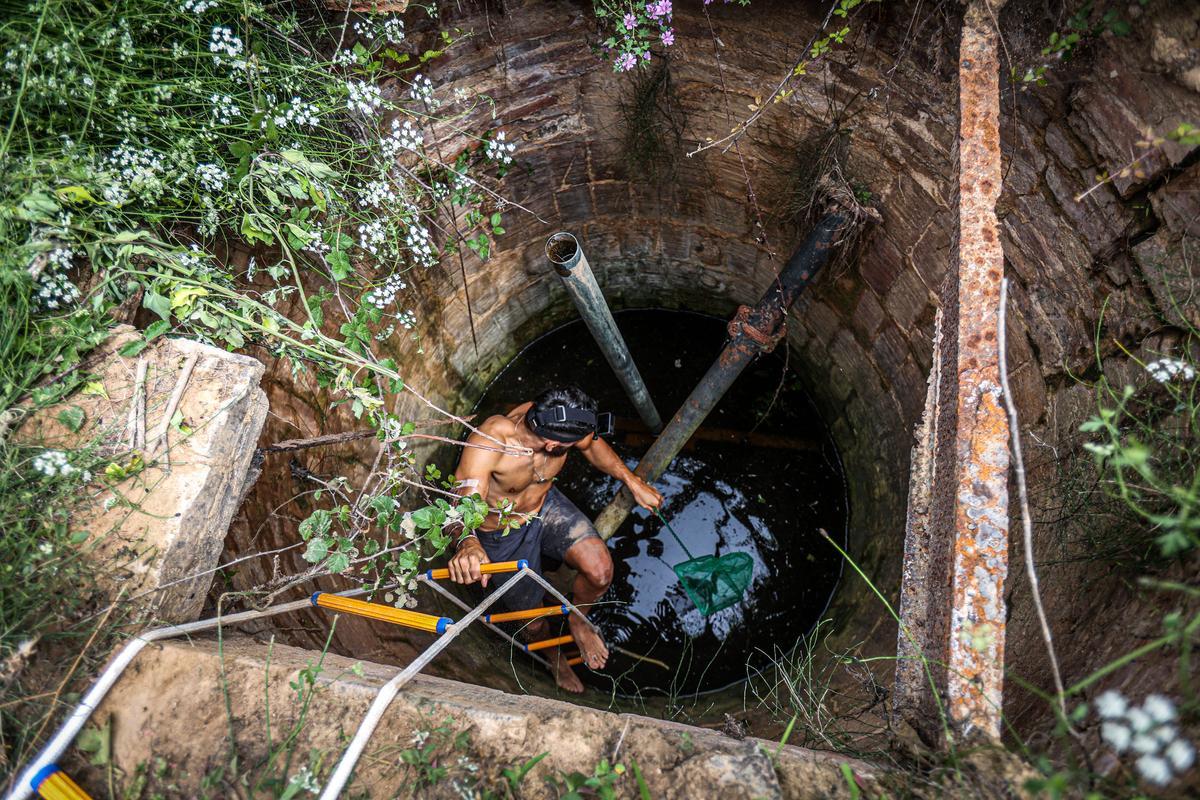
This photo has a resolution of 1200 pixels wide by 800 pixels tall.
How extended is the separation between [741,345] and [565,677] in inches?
95.4

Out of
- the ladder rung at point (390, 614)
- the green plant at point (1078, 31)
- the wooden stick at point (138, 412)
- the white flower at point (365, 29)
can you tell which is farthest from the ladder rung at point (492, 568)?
the green plant at point (1078, 31)

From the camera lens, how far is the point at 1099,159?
2240 millimetres

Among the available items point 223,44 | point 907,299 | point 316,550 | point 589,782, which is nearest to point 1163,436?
point 907,299

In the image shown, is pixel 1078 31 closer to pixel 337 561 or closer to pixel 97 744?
pixel 337 561

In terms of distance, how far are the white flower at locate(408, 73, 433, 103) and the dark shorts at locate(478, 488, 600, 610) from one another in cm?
237

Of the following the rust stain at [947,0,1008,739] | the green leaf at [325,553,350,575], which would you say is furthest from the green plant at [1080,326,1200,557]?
the green leaf at [325,553,350,575]

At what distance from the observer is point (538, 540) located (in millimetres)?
→ 3863

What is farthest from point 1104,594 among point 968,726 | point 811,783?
point 811,783

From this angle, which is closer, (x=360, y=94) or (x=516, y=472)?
(x=360, y=94)

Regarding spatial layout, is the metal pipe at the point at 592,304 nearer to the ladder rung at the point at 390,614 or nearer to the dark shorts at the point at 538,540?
the dark shorts at the point at 538,540

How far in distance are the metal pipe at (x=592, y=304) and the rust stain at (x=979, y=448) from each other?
178cm

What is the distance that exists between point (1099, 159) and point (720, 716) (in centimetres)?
313

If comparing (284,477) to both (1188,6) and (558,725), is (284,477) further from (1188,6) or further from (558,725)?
(1188,6)

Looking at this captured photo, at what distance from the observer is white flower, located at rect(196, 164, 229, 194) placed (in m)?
2.05
